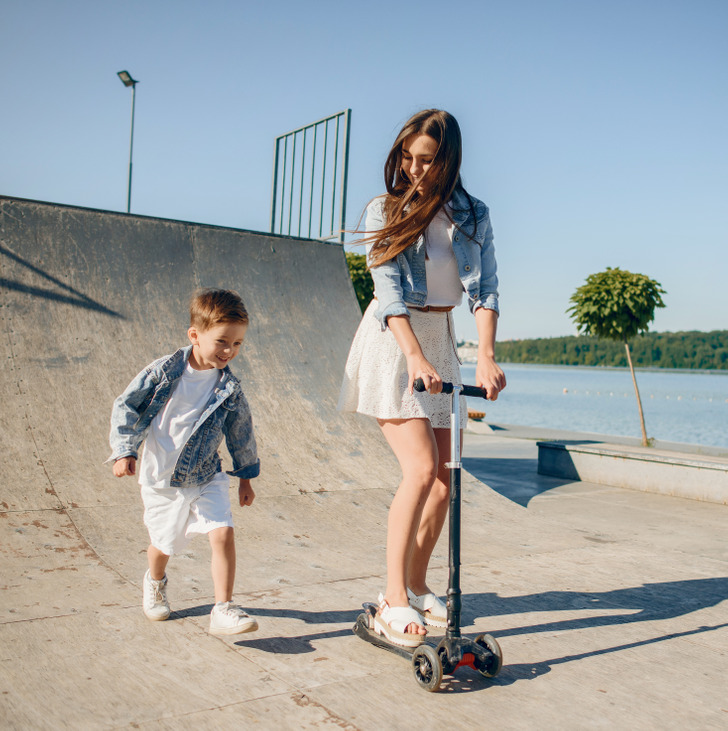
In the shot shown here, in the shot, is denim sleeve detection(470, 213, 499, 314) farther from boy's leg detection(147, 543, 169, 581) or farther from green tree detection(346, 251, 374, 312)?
green tree detection(346, 251, 374, 312)

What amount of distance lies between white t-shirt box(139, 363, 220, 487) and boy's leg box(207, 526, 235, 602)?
1.00 feet

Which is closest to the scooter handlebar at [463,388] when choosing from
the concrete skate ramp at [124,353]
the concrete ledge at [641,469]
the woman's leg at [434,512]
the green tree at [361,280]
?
the woman's leg at [434,512]

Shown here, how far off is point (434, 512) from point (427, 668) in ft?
2.31

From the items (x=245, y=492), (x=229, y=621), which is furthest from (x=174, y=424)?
(x=229, y=621)

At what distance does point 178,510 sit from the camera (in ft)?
8.66

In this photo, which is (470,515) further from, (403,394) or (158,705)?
(158,705)

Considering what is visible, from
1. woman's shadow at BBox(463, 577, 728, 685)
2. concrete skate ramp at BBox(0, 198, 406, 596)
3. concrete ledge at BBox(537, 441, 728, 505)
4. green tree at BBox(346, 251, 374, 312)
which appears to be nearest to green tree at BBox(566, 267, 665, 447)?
green tree at BBox(346, 251, 374, 312)

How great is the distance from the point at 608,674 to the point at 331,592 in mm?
1293

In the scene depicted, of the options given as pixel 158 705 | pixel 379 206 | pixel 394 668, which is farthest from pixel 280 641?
pixel 379 206

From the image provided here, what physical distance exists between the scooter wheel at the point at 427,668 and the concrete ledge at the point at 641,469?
16.4 ft

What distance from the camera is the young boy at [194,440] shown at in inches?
101

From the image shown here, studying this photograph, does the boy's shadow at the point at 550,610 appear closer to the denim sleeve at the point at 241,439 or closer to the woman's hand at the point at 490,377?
the denim sleeve at the point at 241,439

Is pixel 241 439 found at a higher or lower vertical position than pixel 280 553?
higher

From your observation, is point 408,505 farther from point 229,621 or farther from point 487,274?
point 487,274
